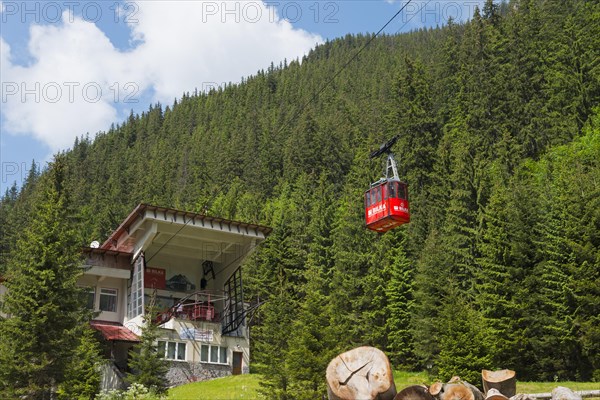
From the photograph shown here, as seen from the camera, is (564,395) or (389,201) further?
(389,201)

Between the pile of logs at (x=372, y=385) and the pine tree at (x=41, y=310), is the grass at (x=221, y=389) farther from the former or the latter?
the pile of logs at (x=372, y=385)

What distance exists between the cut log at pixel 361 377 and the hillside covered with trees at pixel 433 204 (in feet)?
40.8

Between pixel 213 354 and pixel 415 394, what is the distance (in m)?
30.3

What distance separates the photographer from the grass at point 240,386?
1064 inches

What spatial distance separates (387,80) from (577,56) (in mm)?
53929

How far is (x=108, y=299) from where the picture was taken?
43000mm

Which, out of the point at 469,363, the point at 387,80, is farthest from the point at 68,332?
the point at 387,80

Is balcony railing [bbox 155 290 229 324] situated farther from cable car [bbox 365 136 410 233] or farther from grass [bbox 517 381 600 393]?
cable car [bbox 365 136 410 233]

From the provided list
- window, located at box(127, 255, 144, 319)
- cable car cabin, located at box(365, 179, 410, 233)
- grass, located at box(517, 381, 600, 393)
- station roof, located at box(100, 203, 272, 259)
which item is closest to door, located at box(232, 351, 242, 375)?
window, located at box(127, 255, 144, 319)

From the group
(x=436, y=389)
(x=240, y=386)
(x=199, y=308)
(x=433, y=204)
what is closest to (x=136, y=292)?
(x=199, y=308)

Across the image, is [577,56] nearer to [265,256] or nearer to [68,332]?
[265,256]

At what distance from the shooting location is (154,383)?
2812cm

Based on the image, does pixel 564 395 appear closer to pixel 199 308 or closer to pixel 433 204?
pixel 199 308

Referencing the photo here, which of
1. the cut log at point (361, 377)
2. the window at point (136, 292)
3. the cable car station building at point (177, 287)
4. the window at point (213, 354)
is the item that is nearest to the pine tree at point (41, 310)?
the cable car station building at point (177, 287)
